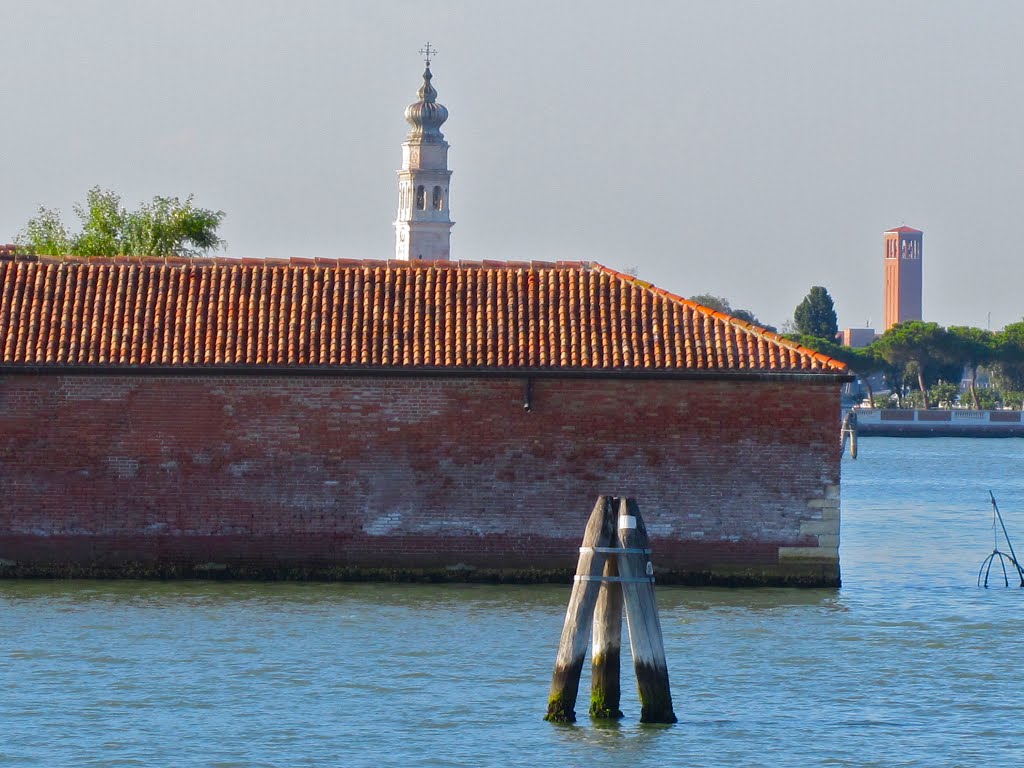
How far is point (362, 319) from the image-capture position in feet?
78.1

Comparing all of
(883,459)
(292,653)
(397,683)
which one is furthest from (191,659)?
(883,459)

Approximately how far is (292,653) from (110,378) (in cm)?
529

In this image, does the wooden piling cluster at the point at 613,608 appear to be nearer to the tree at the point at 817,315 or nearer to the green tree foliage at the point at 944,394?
the green tree foliage at the point at 944,394

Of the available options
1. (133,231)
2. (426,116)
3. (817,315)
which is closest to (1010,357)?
(817,315)

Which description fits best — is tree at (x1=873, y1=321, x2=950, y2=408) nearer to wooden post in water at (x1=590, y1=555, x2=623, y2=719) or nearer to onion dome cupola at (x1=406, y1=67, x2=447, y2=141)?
onion dome cupola at (x1=406, y1=67, x2=447, y2=141)

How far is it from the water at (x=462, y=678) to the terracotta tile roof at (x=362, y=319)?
2614 millimetres

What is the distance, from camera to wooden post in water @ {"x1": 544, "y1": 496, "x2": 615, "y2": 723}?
1505 cm

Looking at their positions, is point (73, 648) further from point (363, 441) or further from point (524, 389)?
point (524, 389)

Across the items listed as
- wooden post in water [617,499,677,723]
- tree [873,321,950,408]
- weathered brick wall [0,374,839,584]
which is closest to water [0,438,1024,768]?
wooden post in water [617,499,677,723]

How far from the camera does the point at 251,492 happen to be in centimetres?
2291

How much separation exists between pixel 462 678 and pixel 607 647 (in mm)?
2908

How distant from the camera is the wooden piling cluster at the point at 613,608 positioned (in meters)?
15.0

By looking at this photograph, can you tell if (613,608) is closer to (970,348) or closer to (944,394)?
(970,348)

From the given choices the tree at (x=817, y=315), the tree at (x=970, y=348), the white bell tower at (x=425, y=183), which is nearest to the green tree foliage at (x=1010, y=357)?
the tree at (x=970, y=348)
